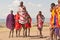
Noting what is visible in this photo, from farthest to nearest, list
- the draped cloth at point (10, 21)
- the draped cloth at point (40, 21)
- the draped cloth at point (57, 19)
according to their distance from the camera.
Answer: the draped cloth at point (40, 21) → the draped cloth at point (10, 21) → the draped cloth at point (57, 19)

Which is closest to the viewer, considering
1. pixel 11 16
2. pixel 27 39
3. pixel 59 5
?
pixel 59 5

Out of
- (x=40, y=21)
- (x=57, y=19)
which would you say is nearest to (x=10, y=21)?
(x=40, y=21)

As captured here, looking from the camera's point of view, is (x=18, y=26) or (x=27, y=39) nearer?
(x=27, y=39)

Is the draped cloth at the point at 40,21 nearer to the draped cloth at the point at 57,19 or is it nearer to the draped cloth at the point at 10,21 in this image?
the draped cloth at the point at 10,21

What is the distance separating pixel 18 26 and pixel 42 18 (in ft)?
5.93

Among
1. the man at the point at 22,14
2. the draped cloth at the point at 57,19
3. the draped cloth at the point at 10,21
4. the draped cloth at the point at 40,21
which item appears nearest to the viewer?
the draped cloth at the point at 57,19

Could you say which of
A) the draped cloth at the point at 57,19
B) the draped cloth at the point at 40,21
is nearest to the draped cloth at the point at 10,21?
the draped cloth at the point at 40,21

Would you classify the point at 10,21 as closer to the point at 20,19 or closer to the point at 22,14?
the point at 20,19

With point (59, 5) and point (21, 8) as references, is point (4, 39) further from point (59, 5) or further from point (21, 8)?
point (59, 5)

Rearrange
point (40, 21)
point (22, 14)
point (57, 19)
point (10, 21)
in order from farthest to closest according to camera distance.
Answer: point (40, 21) → point (10, 21) → point (22, 14) → point (57, 19)

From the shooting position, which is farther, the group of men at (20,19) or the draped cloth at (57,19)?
the group of men at (20,19)

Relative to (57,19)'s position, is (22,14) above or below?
above

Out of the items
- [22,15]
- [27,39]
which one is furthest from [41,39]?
[22,15]

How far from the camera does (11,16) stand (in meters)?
20.3
